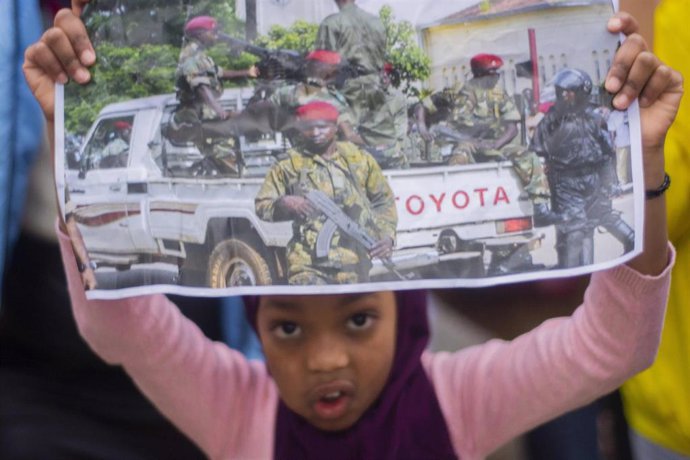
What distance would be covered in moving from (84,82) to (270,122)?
0.26m

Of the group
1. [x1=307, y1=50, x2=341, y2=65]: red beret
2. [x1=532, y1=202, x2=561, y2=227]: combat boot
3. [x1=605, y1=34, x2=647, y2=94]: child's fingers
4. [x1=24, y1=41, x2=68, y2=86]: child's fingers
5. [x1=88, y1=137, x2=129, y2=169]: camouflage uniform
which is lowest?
[x1=532, y1=202, x2=561, y2=227]: combat boot

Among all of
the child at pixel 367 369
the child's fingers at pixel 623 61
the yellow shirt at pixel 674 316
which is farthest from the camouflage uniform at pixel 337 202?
the yellow shirt at pixel 674 316

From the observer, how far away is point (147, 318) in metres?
1.52

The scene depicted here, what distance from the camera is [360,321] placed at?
1.53m

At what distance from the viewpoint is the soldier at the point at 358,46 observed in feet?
4.58

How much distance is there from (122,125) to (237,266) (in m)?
0.24

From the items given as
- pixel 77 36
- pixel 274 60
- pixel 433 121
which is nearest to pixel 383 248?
pixel 433 121

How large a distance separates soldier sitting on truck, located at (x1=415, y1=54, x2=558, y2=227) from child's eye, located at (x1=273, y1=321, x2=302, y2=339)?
334 mm

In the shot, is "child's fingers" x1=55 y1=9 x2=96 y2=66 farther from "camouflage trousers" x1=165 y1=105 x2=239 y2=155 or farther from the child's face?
the child's face

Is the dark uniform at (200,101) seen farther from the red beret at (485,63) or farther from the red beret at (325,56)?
the red beret at (485,63)

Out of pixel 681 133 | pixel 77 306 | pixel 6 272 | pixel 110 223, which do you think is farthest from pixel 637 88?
pixel 6 272

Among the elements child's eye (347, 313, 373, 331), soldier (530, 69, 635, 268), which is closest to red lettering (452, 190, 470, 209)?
soldier (530, 69, 635, 268)

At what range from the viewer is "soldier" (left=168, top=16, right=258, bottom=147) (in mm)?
1412

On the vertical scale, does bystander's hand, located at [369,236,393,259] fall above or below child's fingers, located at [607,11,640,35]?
below
